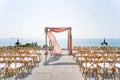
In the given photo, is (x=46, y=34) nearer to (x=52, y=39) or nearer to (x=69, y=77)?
(x=52, y=39)

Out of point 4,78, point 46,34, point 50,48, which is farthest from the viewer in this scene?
point 50,48

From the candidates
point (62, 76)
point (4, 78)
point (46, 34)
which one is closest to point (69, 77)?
point (62, 76)

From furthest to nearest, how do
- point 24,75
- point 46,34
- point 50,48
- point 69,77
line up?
point 50,48 < point 46,34 < point 24,75 < point 69,77

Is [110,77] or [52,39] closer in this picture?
[110,77]

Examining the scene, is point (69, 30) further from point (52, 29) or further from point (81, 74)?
point (81, 74)

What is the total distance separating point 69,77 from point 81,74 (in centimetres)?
98

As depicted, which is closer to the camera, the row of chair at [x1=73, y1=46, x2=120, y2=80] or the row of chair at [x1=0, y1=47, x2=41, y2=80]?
the row of chair at [x1=0, y1=47, x2=41, y2=80]

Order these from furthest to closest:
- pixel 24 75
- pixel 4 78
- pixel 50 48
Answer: pixel 50 48 < pixel 24 75 < pixel 4 78

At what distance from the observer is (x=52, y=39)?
Result: 20.0 m

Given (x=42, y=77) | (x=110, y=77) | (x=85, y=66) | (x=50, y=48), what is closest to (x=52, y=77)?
(x=42, y=77)

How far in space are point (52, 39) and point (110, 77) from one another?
10443 millimetres

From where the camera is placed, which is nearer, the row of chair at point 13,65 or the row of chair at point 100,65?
the row of chair at point 13,65

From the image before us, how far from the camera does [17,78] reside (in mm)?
9688

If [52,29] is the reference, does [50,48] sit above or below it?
below
